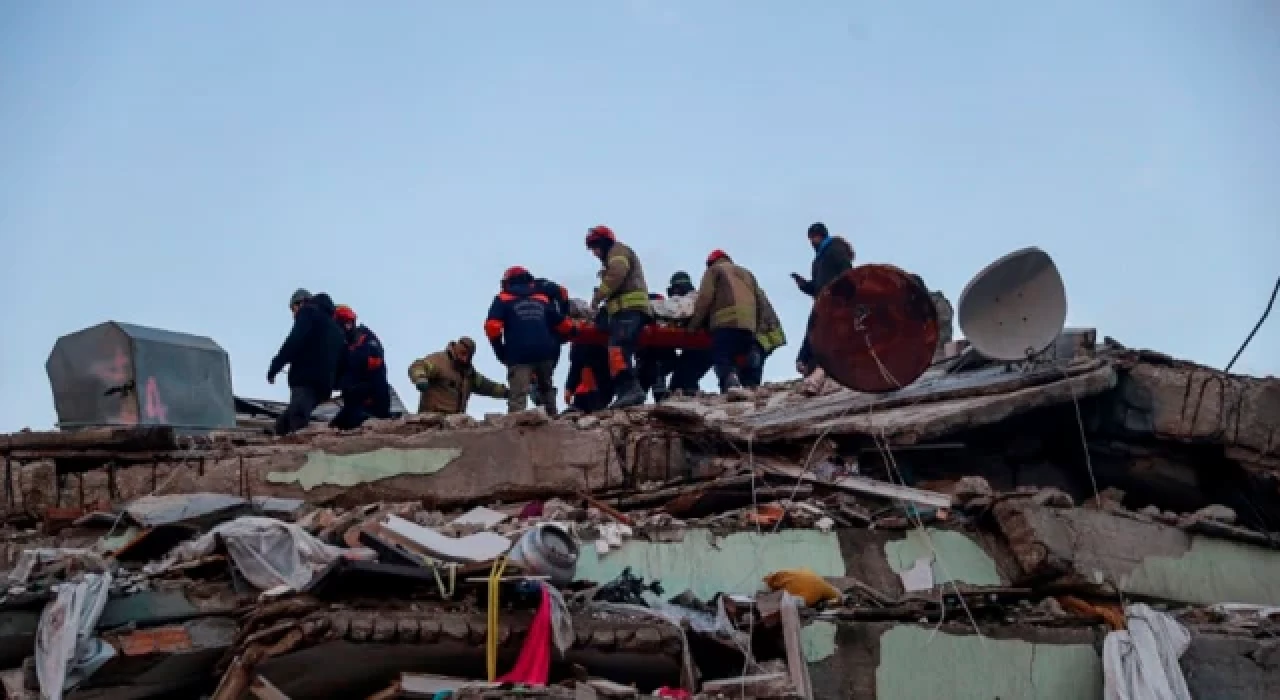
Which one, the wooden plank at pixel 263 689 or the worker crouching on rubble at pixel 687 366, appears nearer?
the wooden plank at pixel 263 689

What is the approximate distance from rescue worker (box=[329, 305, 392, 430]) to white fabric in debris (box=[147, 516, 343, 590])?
19.1 ft

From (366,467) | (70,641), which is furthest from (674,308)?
(70,641)

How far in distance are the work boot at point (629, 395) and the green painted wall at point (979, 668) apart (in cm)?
513

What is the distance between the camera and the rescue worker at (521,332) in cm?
1234

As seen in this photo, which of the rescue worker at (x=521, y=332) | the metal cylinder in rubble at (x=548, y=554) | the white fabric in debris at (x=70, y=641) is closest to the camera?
the white fabric in debris at (x=70, y=641)

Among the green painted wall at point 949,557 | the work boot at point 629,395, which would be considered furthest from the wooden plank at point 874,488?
the work boot at point 629,395

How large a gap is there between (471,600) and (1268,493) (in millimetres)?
6008

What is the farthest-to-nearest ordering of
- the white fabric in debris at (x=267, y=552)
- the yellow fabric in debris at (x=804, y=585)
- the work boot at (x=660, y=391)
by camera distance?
the work boot at (x=660, y=391) < the yellow fabric in debris at (x=804, y=585) < the white fabric in debris at (x=267, y=552)

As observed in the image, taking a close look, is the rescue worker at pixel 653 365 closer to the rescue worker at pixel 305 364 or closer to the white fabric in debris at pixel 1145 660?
the rescue worker at pixel 305 364

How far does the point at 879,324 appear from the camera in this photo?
29.7ft

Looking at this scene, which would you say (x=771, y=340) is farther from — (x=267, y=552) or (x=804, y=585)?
(x=267, y=552)

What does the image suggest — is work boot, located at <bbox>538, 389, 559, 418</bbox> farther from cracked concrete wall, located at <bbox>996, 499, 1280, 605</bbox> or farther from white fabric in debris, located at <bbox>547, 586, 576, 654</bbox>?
white fabric in debris, located at <bbox>547, 586, 576, 654</bbox>

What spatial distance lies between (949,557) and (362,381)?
21.9ft

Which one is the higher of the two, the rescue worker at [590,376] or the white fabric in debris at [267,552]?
the rescue worker at [590,376]
